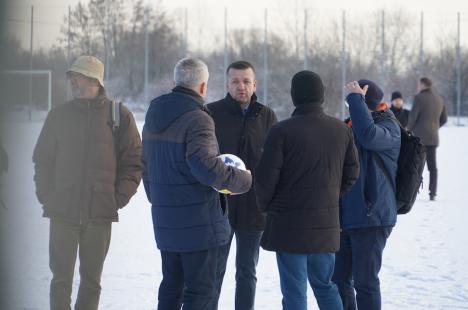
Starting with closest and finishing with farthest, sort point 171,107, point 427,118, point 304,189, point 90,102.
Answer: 1. point 171,107
2. point 304,189
3. point 90,102
4. point 427,118

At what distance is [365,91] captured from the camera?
378 cm

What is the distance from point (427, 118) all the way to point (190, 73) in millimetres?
7235

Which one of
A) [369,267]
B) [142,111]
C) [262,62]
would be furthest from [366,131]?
[262,62]

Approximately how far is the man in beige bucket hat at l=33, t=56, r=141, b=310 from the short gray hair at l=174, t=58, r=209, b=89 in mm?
427

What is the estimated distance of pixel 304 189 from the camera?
3.41 metres

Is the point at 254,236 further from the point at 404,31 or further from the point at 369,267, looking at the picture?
the point at 404,31

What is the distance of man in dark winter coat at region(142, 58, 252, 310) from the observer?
127 inches

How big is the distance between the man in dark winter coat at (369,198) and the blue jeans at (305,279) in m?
0.30

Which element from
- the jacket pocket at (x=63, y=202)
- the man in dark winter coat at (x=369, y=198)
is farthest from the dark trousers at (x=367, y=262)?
the jacket pocket at (x=63, y=202)

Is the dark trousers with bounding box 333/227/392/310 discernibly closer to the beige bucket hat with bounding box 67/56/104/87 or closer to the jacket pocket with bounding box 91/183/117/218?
the jacket pocket with bounding box 91/183/117/218

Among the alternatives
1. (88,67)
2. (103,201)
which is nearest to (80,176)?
(103,201)

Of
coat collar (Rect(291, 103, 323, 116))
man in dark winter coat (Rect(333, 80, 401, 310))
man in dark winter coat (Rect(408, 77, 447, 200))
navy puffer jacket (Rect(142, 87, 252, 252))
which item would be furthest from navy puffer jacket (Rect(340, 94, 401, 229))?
man in dark winter coat (Rect(408, 77, 447, 200))

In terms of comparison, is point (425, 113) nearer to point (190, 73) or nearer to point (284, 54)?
point (190, 73)

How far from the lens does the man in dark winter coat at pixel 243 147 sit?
13.3 ft
